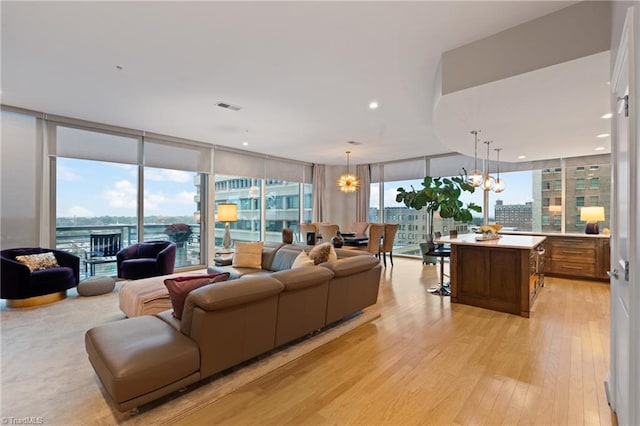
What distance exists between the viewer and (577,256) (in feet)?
18.9

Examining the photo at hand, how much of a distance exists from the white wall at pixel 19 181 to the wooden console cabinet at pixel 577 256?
30.5ft

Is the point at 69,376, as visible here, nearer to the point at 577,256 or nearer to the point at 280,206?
the point at 280,206

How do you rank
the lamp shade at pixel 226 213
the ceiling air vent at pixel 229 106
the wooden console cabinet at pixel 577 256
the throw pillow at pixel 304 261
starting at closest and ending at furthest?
the throw pillow at pixel 304 261, the ceiling air vent at pixel 229 106, the wooden console cabinet at pixel 577 256, the lamp shade at pixel 226 213

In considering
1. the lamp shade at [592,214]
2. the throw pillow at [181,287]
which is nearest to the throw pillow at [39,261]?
the throw pillow at [181,287]

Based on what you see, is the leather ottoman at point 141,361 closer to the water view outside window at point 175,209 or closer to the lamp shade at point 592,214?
the water view outside window at point 175,209

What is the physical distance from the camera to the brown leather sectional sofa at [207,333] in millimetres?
1829

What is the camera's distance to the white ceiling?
2.38 metres

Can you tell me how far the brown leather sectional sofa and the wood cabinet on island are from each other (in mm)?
2324

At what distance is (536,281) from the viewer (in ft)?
14.6

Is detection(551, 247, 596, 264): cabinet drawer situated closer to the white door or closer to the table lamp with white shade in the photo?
the table lamp with white shade

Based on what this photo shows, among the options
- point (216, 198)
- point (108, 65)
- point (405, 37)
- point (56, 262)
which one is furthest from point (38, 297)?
point (405, 37)

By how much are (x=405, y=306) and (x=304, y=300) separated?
6.51 feet

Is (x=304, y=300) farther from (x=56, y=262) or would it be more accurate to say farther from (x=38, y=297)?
(x=56, y=262)

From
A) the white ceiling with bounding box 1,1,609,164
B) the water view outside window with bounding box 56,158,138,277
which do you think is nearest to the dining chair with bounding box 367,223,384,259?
the white ceiling with bounding box 1,1,609,164
